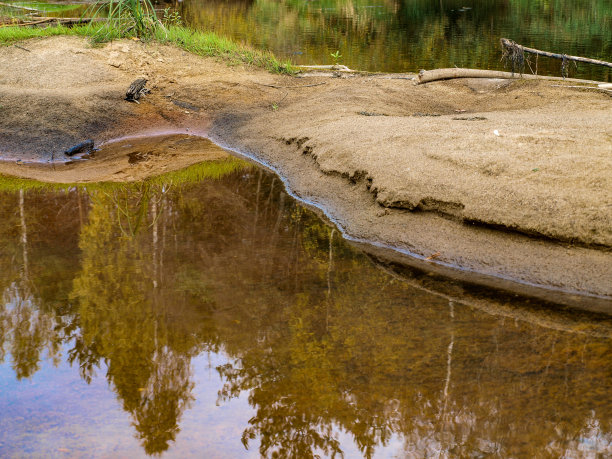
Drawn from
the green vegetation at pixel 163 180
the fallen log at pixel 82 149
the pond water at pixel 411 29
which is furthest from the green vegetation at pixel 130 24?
the green vegetation at pixel 163 180

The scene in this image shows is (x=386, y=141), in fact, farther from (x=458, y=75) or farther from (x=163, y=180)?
(x=458, y=75)

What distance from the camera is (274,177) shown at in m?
7.96

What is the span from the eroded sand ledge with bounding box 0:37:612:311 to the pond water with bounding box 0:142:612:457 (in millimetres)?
592

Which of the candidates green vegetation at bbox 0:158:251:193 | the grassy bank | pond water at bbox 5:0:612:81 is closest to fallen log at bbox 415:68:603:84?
the grassy bank

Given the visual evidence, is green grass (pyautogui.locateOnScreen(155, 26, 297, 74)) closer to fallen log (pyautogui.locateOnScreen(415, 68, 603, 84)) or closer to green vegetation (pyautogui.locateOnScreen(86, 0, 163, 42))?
green vegetation (pyautogui.locateOnScreen(86, 0, 163, 42))

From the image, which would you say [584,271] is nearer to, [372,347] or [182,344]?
[372,347]

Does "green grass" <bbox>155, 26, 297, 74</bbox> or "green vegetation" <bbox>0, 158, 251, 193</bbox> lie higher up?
"green grass" <bbox>155, 26, 297, 74</bbox>

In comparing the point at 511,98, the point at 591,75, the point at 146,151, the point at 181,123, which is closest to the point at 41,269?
the point at 146,151

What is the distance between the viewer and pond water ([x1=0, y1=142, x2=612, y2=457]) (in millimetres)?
3373

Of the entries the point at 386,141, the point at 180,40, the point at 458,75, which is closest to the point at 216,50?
the point at 180,40

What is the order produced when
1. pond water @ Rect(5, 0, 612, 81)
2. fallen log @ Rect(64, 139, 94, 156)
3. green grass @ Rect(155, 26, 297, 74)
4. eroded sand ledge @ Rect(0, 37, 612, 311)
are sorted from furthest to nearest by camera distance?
pond water @ Rect(5, 0, 612, 81)
green grass @ Rect(155, 26, 297, 74)
fallen log @ Rect(64, 139, 94, 156)
eroded sand ledge @ Rect(0, 37, 612, 311)

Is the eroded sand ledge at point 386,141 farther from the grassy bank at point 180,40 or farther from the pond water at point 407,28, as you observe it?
the pond water at point 407,28

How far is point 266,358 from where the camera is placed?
4.10 metres

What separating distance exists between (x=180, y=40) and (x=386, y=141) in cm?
612
